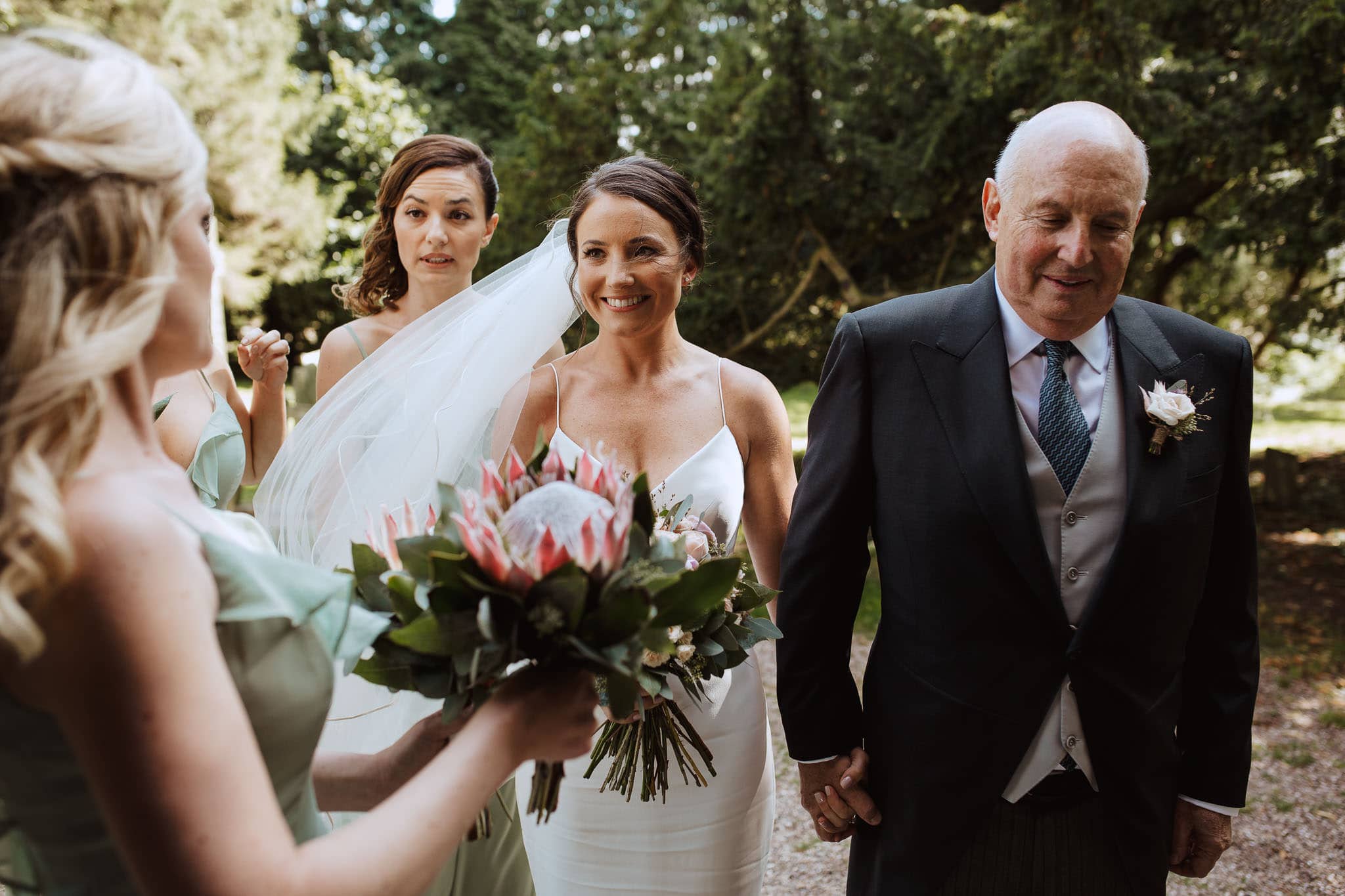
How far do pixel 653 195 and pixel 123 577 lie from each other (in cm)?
225

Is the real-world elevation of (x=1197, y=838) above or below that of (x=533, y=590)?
below

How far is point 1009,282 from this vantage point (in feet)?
7.75

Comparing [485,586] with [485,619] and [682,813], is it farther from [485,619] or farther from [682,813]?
[682,813]

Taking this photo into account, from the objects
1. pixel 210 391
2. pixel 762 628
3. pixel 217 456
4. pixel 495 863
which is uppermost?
pixel 210 391

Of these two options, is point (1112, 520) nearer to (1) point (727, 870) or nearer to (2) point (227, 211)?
(1) point (727, 870)

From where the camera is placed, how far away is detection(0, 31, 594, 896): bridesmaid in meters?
1.04

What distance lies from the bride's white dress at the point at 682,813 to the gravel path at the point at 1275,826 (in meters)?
1.61

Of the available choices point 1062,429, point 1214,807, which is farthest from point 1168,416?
point 1214,807

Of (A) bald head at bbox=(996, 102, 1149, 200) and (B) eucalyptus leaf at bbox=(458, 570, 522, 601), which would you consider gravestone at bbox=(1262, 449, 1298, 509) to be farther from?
(B) eucalyptus leaf at bbox=(458, 570, 522, 601)

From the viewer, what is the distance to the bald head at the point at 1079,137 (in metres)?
2.21

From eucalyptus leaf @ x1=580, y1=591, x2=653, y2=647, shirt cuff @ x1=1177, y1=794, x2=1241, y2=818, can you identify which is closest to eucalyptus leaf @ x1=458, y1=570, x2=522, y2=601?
eucalyptus leaf @ x1=580, y1=591, x2=653, y2=647

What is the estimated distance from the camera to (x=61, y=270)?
1104mm

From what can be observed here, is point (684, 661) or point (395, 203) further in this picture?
point (395, 203)

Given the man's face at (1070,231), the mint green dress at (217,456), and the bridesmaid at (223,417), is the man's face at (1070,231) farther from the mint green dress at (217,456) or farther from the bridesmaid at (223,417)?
the mint green dress at (217,456)
